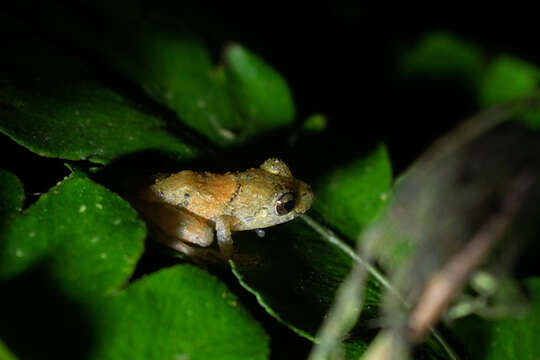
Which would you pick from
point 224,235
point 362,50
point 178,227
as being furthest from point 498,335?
point 362,50

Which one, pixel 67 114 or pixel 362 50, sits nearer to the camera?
pixel 67 114

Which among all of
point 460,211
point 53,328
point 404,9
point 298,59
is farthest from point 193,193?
point 404,9

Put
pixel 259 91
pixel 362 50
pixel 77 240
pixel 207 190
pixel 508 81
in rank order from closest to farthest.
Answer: pixel 77 240 < pixel 207 190 < pixel 259 91 < pixel 508 81 < pixel 362 50

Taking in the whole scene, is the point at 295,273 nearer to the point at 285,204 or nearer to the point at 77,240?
the point at 285,204

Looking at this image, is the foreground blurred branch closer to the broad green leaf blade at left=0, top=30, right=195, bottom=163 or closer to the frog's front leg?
the frog's front leg

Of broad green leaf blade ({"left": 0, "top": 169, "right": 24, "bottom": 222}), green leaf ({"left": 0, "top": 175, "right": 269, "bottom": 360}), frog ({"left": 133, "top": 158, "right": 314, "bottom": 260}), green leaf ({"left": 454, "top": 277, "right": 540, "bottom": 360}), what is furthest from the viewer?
frog ({"left": 133, "top": 158, "right": 314, "bottom": 260})

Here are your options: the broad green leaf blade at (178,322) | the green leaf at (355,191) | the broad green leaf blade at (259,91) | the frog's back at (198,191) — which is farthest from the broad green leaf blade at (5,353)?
the broad green leaf blade at (259,91)

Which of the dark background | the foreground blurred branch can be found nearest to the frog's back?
the dark background
